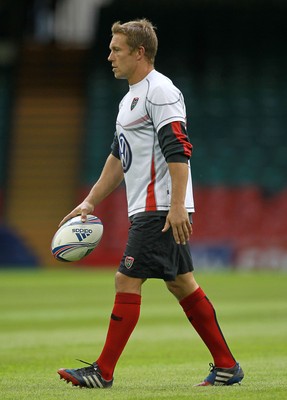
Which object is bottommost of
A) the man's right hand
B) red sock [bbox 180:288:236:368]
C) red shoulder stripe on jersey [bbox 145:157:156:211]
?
red sock [bbox 180:288:236:368]

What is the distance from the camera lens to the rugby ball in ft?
22.4

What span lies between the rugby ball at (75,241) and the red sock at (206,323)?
2.33ft

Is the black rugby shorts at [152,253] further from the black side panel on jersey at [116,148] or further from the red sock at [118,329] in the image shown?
the black side panel on jersey at [116,148]

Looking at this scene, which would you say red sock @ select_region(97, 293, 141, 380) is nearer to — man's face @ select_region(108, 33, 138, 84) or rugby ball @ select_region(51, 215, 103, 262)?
rugby ball @ select_region(51, 215, 103, 262)

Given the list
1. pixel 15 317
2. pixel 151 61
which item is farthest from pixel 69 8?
pixel 151 61

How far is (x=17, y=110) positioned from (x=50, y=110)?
993 millimetres

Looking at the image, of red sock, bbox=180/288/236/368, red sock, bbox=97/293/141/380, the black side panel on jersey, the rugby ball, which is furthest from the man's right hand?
red sock, bbox=180/288/236/368

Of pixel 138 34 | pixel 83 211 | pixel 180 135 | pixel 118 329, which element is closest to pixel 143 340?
pixel 83 211

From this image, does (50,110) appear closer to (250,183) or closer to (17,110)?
(17,110)

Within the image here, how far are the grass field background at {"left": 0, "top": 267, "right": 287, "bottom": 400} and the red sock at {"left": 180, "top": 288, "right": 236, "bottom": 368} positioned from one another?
0.21m

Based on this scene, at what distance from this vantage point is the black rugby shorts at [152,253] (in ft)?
21.1

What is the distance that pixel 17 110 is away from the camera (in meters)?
31.0

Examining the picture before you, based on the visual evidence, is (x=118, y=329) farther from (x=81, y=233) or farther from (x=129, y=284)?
(x=81, y=233)

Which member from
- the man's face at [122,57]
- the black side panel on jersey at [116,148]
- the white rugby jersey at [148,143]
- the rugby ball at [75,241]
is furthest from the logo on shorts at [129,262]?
the man's face at [122,57]
